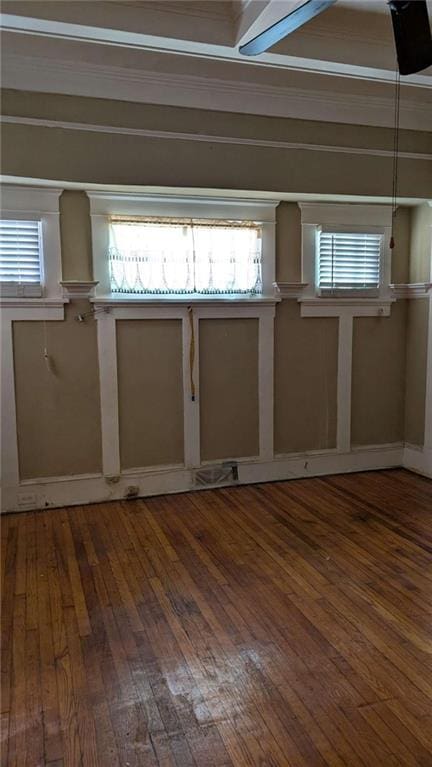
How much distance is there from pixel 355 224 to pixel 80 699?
3.84 metres

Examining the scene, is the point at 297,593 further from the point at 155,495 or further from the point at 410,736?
the point at 155,495

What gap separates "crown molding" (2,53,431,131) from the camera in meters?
3.26

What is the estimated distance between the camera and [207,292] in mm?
4105

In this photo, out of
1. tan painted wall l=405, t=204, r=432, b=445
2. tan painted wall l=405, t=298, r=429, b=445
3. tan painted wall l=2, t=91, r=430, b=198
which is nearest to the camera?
tan painted wall l=2, t=91, r=430, b=198

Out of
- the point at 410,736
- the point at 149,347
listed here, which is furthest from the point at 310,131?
the point at 410,736

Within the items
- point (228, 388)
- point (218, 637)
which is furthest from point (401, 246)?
point (218, 637)

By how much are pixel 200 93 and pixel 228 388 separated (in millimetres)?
2108

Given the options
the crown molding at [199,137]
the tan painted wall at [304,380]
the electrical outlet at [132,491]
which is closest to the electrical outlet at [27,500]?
the electrical outlet at [132,491]

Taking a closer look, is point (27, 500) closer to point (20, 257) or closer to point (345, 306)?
point (20, 257)

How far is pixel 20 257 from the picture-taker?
3635mm

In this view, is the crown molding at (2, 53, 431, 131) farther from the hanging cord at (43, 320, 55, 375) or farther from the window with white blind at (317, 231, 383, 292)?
the hanging cord at (43, 320, 55, 375)

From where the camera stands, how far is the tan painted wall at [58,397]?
3736 mm

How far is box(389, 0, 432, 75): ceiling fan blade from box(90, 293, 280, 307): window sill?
2068 mm

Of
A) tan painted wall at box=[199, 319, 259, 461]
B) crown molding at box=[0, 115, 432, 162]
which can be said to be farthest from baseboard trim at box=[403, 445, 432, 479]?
crown molding at box=[0, 115, 432, 162]
